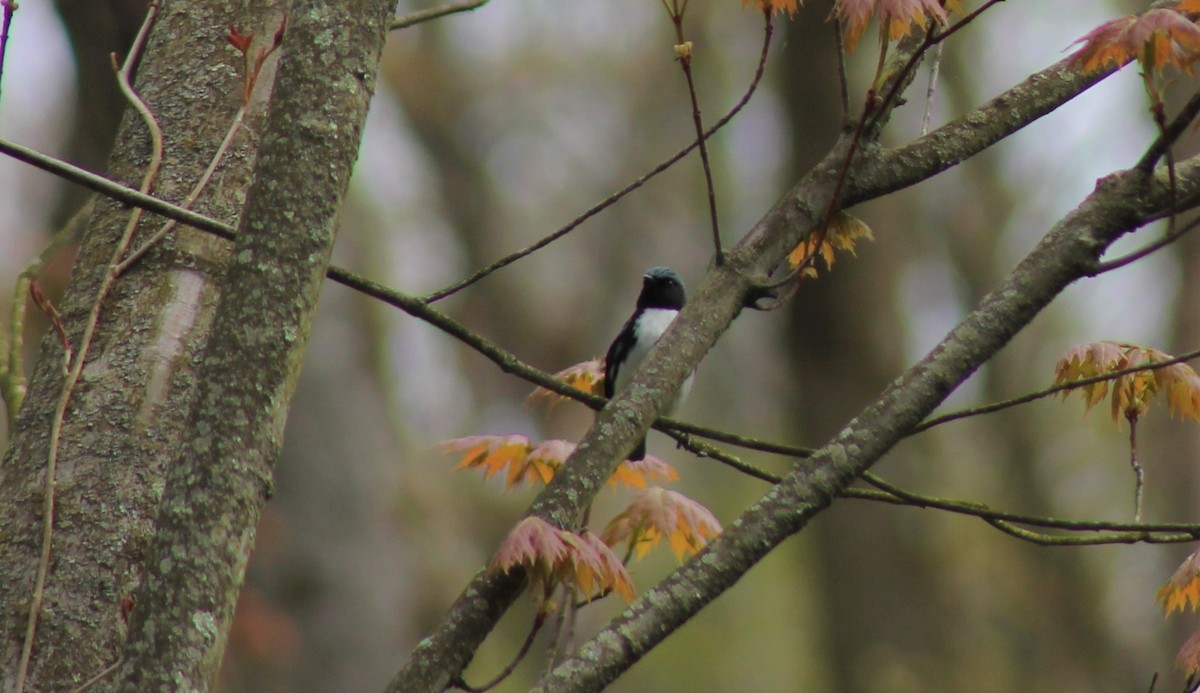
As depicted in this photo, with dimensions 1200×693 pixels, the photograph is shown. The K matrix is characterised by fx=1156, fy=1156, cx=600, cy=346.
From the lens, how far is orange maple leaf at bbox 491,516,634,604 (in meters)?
1.85

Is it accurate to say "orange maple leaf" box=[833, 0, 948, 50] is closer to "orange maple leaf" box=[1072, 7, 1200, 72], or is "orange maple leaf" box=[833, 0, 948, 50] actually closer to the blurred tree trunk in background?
"orange maple leaf" box=[1072, 7, 1200, 72]

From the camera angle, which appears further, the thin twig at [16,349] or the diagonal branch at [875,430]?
the thin twig at [16,349]

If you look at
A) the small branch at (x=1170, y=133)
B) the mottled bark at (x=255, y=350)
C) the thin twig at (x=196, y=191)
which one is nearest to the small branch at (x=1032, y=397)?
the small branch at (x=1170, y=133)

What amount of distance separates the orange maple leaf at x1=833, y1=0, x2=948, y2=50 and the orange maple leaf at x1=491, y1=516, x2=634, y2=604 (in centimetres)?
105

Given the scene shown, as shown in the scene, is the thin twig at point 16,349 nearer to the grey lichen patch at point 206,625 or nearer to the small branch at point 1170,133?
the grey lichen patch at point 206,625

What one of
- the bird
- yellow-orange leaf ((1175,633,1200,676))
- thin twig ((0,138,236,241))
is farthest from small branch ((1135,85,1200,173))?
the bird

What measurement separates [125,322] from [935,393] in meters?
1.49

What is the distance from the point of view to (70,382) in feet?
6.92

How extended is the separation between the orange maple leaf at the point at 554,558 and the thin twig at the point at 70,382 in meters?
0.78

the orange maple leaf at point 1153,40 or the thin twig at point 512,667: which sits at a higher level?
the orange maple leaf at point 1153,40

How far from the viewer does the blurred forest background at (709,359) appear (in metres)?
7.74

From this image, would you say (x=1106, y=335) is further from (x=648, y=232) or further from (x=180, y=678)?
(x=180, y=678)

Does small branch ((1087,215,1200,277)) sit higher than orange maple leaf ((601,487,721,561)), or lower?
higher

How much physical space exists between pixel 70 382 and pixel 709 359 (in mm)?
11056
